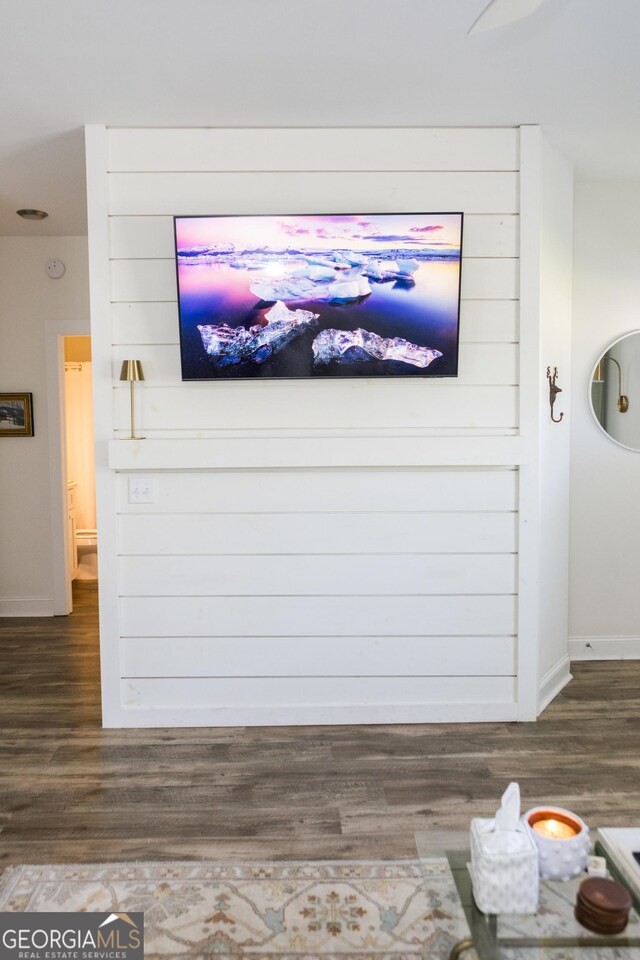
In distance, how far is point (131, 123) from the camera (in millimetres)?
3066

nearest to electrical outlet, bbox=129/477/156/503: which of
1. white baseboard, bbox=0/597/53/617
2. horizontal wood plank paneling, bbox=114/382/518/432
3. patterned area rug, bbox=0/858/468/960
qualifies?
horizontal wood plank paneling, bbox=114/382/518/432

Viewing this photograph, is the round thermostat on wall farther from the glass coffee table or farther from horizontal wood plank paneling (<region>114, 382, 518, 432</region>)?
the glass coffee table

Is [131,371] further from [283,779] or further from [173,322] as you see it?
[283,779]

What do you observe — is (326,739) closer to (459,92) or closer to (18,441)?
(459,92)

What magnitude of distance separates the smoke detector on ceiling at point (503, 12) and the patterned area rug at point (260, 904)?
2441 mm

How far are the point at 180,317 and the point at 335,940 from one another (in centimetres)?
231

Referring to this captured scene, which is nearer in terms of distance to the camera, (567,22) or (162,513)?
(567,22)

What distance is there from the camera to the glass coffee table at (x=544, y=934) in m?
1.44

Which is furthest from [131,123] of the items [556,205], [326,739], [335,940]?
[335,940]

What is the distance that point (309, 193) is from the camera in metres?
3.16

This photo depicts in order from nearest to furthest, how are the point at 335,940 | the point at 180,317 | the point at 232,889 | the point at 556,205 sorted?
the point at 335,940
the point at 232,889
the point at 180,317
the point at 556,205

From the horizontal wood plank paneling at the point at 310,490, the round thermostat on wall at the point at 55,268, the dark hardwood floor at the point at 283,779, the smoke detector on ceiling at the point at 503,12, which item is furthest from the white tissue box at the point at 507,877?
the round thermostat on wall at the point at 55,268

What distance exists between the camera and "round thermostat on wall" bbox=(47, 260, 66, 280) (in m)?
5.02

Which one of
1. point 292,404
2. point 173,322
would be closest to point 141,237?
point 173,322
